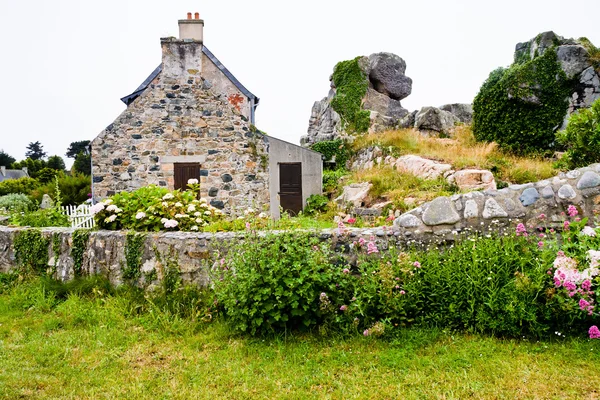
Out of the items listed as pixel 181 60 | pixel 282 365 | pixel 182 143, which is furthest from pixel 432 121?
pixel 282 365

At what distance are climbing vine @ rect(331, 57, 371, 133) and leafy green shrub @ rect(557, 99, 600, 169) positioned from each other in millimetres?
12446

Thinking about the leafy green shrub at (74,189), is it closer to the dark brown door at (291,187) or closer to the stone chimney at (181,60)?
the stone chimney at (181,60)

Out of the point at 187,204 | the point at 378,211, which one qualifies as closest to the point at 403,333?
the point at 187,204

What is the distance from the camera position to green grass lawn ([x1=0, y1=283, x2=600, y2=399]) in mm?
3008

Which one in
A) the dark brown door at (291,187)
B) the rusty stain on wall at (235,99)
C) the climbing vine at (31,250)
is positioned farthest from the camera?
the rusty stain on wall at (235,99)

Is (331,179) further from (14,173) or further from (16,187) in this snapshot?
(14,173)

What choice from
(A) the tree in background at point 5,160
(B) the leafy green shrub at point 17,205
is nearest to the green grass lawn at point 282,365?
(B) the leafy green shrub at point 17,205

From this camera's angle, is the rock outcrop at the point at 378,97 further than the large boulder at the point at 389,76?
No

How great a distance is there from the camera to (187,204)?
21.5 feet

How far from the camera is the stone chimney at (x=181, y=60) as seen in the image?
11.1m

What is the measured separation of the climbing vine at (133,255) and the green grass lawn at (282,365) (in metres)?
0.88

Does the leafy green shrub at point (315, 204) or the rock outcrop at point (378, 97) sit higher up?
the rock outcrop at point (378, 97)

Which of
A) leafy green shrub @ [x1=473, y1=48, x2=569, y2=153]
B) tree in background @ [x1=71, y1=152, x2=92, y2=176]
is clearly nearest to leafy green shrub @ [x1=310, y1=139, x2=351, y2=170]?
leafy green shrub @ [x1=473, y1=48, x2=569, y2=153]

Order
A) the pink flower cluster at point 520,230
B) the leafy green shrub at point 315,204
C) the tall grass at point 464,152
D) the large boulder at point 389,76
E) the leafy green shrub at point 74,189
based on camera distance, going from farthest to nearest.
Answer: the large boulder at point 389,76 → the leafy green shrub at point 74,189 → the leafy green shrub at point 315,204 → the tall grass at point 464,152 → the pink flower cluster at point 520,230
